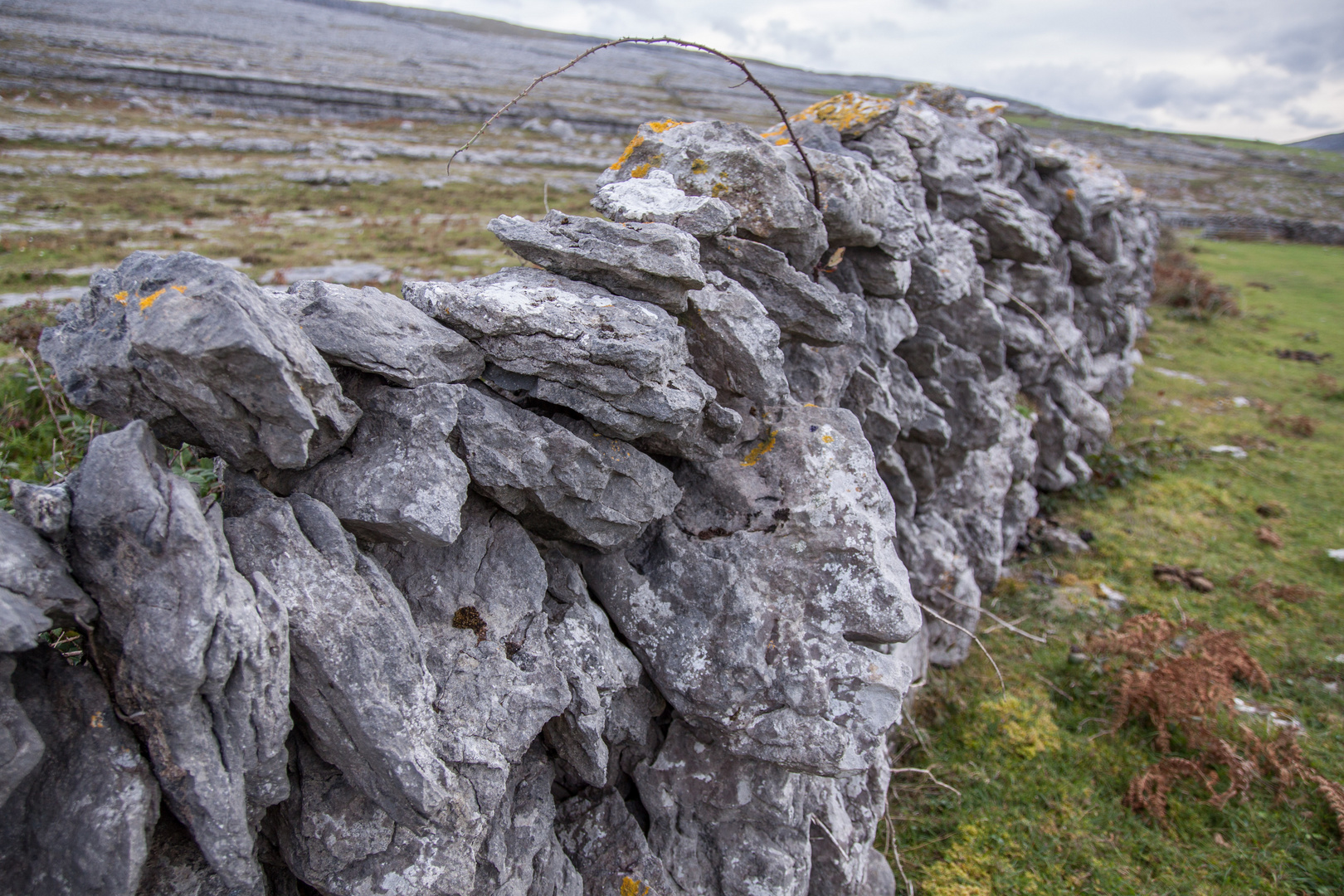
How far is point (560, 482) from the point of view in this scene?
446 cm

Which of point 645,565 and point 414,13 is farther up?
point 414,13

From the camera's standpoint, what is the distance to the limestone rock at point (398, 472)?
12.7 feet

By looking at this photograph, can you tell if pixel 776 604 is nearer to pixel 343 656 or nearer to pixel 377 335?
pixel 343 656

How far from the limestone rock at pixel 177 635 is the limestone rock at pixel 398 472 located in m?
0.76

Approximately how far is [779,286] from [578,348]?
2599 mm

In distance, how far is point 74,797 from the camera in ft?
9.75

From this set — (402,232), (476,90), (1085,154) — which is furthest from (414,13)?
(1085,154)

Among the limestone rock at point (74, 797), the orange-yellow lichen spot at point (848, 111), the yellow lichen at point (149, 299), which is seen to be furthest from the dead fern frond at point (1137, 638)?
the yellow lichen at point (149, 299)

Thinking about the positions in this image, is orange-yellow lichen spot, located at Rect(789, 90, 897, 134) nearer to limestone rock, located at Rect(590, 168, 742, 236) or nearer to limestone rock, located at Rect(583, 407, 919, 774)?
limestone rock, located at Rect(590, 168, 742, 236)

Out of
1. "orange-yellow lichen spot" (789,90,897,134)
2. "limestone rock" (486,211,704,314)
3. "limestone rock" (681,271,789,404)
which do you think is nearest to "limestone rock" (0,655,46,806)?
"limestone rock" (486,211,704,314)

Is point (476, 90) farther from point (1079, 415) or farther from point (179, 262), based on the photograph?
point (179, 262)

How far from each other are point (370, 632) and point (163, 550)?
1037 millimetres

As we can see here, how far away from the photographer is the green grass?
689 centimetres

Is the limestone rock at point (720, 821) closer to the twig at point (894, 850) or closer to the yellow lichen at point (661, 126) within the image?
the twig at point (894, 850)
